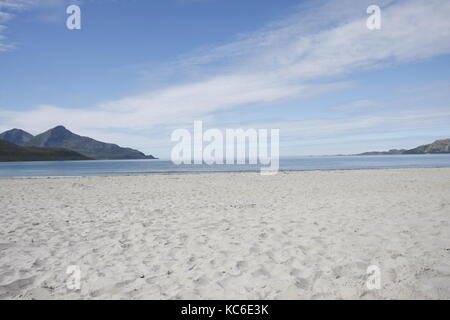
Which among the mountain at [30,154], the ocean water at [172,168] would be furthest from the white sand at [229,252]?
→ the mountain at [30,154]

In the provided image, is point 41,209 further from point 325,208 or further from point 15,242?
point 325,208

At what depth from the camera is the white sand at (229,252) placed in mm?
4234

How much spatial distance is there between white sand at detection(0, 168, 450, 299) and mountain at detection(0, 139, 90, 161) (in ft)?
622

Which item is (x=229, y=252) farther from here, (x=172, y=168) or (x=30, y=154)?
(x=30, y=154)

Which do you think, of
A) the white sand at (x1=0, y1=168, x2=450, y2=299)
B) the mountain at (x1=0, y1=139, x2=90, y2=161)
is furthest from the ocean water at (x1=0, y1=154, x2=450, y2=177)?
the mountain at (x1=0, y1=139, x2=90, y2=161)

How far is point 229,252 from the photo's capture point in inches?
226

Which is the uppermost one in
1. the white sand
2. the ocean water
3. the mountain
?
the mountain

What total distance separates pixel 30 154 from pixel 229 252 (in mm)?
206906

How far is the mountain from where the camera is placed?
16523 centimetres

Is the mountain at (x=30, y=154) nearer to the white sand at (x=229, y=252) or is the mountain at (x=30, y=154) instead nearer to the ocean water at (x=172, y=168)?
the ocean water at (x=172, y=168)

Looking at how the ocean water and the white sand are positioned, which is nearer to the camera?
the white sand

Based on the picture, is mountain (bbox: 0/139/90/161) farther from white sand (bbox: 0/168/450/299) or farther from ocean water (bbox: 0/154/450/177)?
white sand (bbox: 0/168/450/299)
